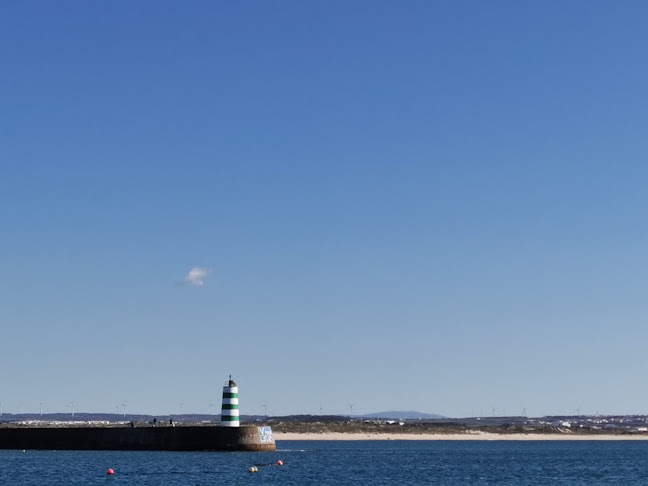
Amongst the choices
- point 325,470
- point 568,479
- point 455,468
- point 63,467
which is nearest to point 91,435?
point 63,467

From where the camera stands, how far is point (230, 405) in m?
86.1

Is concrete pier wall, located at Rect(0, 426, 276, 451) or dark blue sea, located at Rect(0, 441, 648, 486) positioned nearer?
dark blue sea, located at Rect(0, 441, 648, 486)

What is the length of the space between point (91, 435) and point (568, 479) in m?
43.5

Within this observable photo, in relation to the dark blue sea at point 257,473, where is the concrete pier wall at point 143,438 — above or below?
above

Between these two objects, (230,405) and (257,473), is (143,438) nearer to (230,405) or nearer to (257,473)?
(230,405)

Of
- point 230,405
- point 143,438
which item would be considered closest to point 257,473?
point 230,405

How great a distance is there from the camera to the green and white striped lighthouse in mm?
85938

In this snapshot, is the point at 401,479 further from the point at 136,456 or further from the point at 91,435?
the point at 91,435

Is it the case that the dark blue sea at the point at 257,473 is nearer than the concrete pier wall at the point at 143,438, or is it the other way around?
the dark blue sea at the point at 257,473

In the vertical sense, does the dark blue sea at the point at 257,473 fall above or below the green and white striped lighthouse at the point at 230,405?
below

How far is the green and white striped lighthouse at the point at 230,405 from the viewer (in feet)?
282

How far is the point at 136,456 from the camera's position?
3551 inches

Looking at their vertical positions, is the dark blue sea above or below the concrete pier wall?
below

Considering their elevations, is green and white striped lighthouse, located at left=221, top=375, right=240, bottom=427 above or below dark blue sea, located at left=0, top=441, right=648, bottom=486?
above
